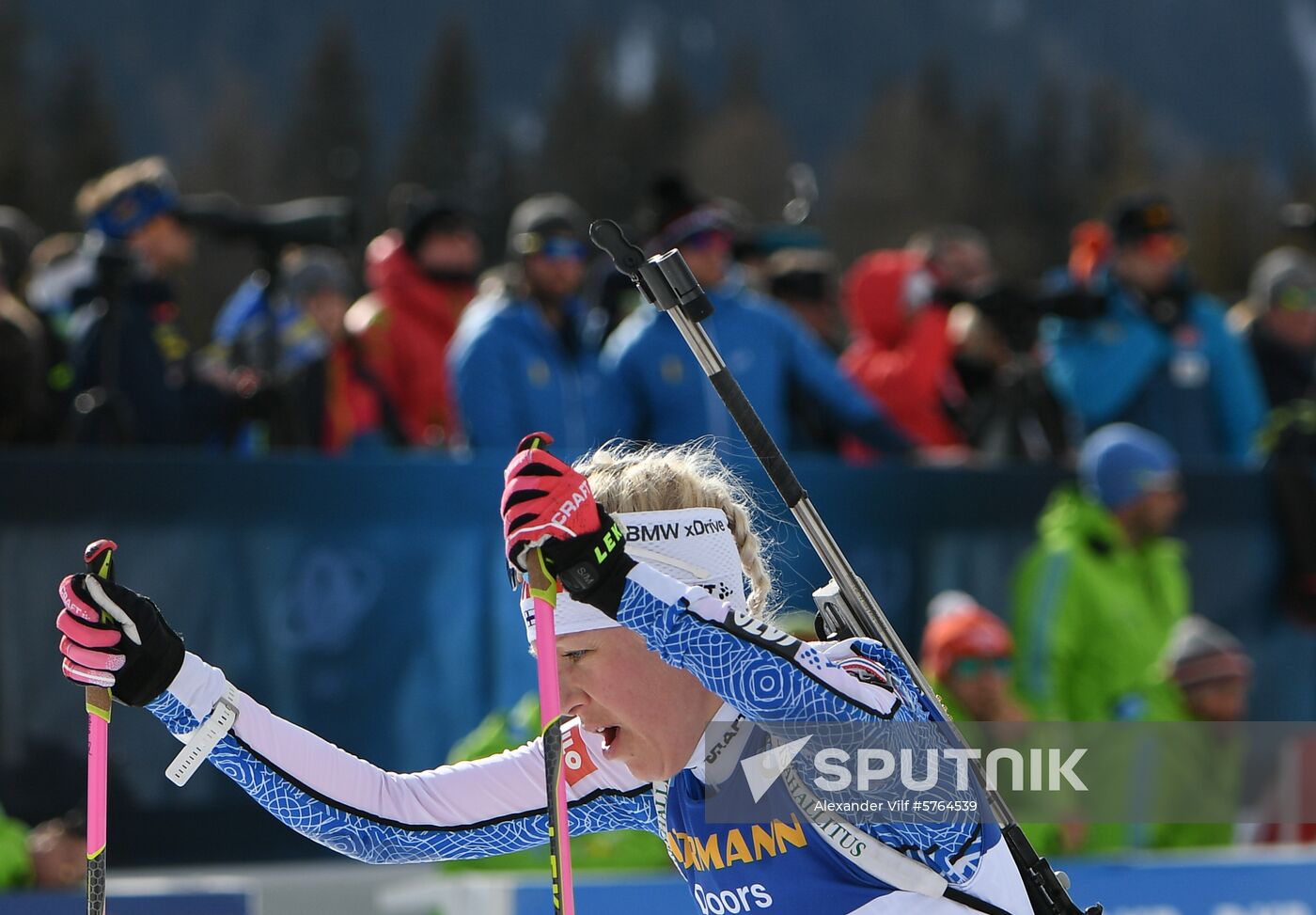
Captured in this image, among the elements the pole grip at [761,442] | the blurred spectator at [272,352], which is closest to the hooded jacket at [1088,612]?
the blurred spectator at [272,352]

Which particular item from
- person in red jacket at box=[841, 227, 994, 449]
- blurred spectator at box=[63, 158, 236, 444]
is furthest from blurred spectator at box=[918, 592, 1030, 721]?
blurred spectator at box=[63, 158, 236, 444]

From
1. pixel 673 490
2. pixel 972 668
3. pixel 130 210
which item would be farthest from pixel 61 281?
pixel 673 490

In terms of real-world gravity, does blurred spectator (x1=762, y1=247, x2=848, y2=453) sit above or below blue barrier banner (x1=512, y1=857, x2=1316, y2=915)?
above

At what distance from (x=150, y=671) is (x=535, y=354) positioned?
395 cm

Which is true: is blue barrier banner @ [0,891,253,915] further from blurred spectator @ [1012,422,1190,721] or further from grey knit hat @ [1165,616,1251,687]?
grey knit hat @ [1165,616,1251,687]

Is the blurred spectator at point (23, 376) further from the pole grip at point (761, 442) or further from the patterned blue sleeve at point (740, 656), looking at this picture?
the patterned blue sleeve at point (740, 656)

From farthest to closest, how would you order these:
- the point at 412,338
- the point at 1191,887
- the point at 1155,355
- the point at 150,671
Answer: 1. the point at 1155,355
2. the point at 412,338
3. the point at 1191,887
4. the point at 150,671

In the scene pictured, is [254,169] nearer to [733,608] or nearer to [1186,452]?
[1186,452]

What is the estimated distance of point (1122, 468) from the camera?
7375 mm

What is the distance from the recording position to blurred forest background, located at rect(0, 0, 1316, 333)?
1548cm

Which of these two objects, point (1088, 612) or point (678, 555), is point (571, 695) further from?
point (1088, 612)

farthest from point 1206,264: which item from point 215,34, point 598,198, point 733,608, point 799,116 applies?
point 733,608

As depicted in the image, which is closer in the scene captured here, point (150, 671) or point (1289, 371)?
point (150, 671)

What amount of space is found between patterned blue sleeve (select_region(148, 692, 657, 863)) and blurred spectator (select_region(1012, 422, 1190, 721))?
3.52m
